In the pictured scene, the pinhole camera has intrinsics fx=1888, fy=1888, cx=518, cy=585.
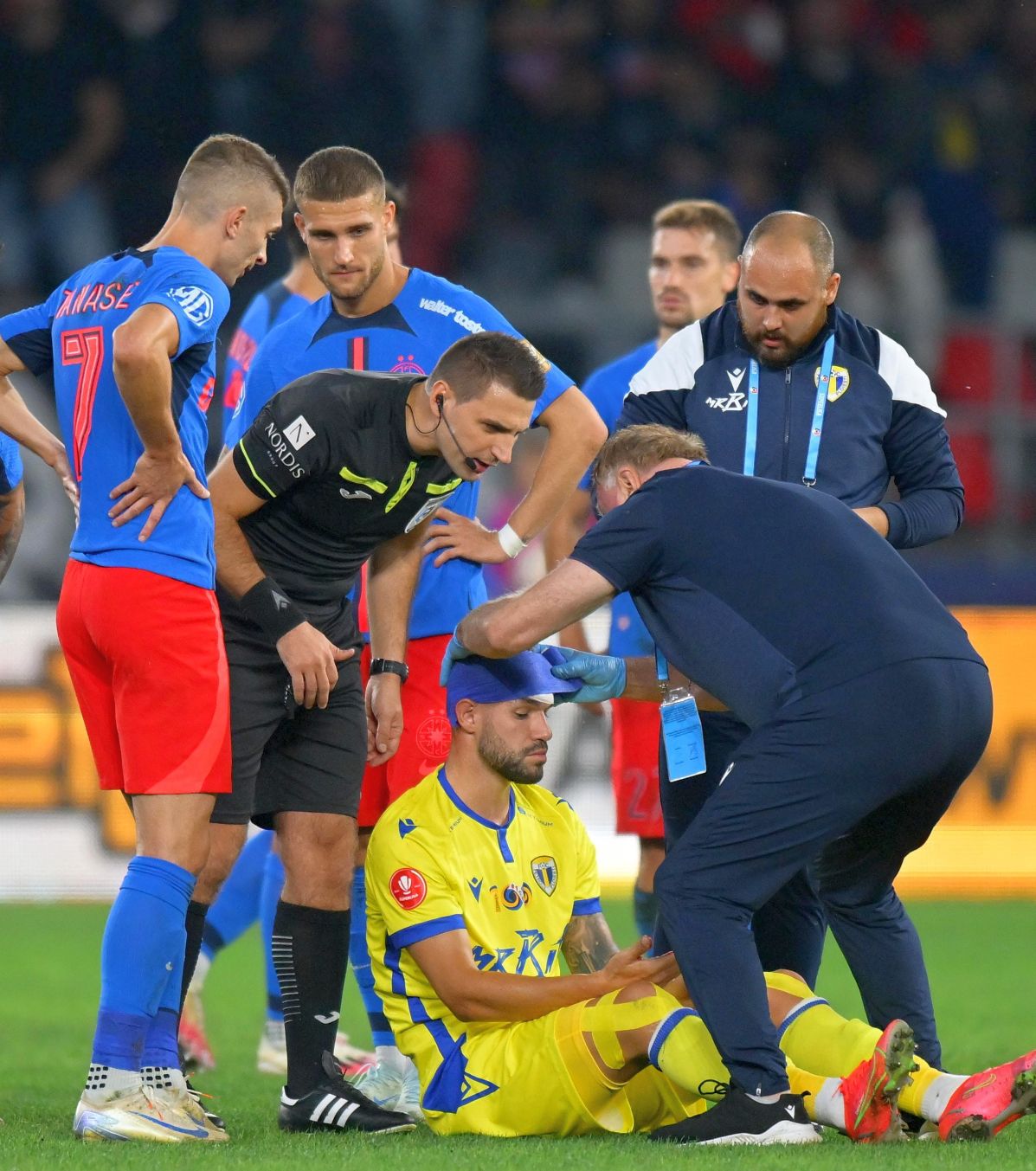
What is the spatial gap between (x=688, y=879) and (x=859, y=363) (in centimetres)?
179

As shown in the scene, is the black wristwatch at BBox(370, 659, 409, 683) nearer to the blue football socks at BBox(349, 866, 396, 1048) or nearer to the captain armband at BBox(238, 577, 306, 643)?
the captain armband at BBox(238, 577, 306, 643)

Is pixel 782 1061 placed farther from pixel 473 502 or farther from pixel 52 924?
pixel 52 924

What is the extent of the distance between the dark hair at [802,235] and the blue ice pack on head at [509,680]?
1.34 meters

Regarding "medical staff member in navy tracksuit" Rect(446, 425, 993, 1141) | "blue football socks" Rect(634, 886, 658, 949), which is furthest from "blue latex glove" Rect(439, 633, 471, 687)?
"blue football socks" Rect(634, 886, 658, 949)

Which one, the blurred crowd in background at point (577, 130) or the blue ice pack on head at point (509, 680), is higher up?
the blurred crowd in background at point (577, 130)

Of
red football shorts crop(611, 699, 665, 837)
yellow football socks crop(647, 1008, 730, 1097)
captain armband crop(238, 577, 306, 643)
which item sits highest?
captain armband crop(238, 577, 306, 643)

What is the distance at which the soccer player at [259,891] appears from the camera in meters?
6.16

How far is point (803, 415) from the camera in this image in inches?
208

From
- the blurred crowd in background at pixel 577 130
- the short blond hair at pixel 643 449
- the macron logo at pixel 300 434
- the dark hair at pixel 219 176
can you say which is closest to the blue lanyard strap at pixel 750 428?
the short blond hair at pixel 643 449

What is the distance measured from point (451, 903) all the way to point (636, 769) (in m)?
2.26

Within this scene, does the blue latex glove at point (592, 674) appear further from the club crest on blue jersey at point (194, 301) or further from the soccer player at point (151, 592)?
the club crest on blue jersey at point (194, 301)

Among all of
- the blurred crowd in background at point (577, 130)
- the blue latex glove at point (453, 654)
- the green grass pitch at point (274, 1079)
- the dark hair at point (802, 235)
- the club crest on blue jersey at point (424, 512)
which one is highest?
the blurred crowd in background at point (577, 130)

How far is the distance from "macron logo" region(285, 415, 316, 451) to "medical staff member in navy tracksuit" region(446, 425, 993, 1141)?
2.20 feet

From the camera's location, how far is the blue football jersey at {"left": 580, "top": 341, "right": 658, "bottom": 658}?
→ 6.73 meters
